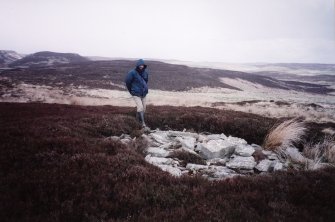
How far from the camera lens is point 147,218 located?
483 centimetres

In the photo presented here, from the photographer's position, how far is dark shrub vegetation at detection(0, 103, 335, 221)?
16.5ft

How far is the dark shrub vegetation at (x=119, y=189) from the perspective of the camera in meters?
5.03

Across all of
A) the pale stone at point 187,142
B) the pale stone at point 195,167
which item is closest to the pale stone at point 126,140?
the pale stone at point 187,142

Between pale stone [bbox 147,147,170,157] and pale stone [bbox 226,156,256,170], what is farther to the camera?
pale stone [bbox 147,147,170,157]

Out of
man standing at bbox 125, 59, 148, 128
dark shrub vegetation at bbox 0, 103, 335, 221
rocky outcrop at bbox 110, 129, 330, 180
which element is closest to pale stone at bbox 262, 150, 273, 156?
rocky outcrop at bbox 110, 129, 330, 180

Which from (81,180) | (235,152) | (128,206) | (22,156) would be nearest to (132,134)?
(235,152)

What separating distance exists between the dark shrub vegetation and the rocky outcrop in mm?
1266

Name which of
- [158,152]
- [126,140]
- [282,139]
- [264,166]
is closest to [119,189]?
[158,152]

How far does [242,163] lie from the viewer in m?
9.29

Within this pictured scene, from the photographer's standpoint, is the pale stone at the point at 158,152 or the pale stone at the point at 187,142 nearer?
the pale stone at the point at 158,152

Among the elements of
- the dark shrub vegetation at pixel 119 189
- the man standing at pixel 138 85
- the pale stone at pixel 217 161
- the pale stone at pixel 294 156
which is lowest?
the pale stone at pixel 217 161

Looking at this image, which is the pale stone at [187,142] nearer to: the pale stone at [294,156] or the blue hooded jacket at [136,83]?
the blue hooded jacket at [136,83]

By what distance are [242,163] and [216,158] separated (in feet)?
3.52

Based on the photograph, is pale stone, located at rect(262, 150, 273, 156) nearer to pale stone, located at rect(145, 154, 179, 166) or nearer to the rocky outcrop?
the rocky outcrop
